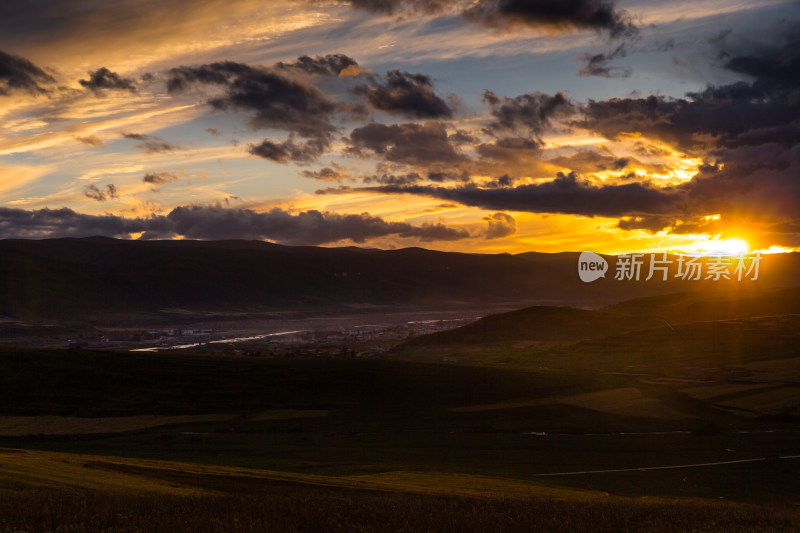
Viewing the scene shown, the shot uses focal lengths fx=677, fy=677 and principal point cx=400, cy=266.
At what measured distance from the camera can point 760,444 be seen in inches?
2938

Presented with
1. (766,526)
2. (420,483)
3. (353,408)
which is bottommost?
(353,408)

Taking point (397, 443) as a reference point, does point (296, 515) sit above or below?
above

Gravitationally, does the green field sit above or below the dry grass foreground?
below

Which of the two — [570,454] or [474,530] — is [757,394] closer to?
[570,454]

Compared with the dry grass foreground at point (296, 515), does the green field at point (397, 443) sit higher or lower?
lower

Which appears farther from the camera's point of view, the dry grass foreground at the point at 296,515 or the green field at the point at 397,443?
the green field at the point at 397,443

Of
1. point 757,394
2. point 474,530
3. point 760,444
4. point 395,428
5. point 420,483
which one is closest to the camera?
point 474,530

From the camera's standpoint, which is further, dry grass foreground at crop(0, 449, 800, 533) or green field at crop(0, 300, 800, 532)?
green field at crop(0, 300, 800, 532)

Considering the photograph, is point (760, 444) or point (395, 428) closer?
point (760, 444)

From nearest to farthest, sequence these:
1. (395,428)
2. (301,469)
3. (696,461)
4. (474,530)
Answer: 1. (474,530)
2. (301,469)
3. (696,461)
4. (395,428)

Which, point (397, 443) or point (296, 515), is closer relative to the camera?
point (296, 515)

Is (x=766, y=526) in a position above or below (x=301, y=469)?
above

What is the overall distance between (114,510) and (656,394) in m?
115

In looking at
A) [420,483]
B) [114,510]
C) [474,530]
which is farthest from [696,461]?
[114,510]
